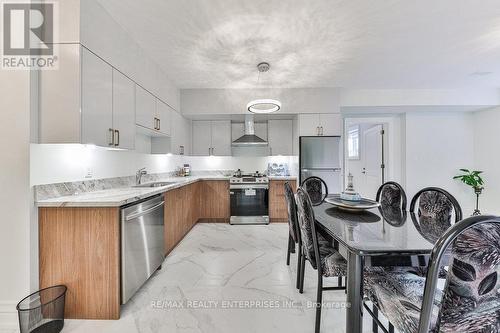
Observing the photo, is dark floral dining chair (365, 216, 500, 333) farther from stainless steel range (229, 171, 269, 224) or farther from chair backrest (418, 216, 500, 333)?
stainless steel range (229, 171, 269, 224)

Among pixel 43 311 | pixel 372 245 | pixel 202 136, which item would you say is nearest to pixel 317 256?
pixel 372 245

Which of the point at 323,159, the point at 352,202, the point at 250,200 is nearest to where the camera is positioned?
the point at 352,202

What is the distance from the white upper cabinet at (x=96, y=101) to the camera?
1.79 meters

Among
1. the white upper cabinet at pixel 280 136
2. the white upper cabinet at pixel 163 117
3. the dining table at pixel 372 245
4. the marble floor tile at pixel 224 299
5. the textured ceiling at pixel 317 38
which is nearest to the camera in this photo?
the dining table at pixel 372 245

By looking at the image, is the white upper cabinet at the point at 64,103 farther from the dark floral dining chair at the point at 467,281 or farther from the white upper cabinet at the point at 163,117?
the dark floral dining chair at the point at 467,281

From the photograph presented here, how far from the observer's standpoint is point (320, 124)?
13.9ft

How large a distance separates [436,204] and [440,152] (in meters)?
3.90

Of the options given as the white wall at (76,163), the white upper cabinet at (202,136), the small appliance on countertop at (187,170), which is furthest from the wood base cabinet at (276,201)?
the white wall at (76,163)

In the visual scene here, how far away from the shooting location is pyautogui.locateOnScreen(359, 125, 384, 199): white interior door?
5.43 metres

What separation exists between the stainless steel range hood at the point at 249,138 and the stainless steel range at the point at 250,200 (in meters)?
0.78

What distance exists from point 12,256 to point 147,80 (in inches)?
87.3

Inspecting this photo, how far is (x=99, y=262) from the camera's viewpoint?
1701 millimetres

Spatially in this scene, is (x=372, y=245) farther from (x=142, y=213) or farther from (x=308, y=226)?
(x=142, y=213)

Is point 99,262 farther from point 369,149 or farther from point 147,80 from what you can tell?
point 369,149
